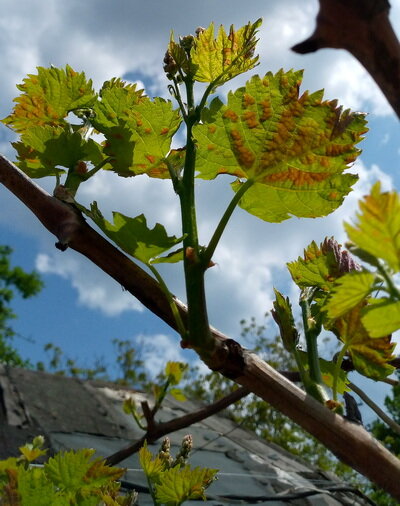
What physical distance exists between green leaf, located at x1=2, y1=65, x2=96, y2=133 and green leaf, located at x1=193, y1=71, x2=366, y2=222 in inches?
6.9

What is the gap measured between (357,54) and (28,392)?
339cm

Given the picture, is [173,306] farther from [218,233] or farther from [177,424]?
[177,424]

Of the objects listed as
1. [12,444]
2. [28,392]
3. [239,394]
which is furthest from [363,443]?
[28,392]

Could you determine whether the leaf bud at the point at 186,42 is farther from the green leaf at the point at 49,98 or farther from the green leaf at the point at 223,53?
the green leaf at the point at 49,98

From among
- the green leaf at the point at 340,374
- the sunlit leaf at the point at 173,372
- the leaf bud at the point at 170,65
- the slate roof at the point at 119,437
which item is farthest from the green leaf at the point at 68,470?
the slate roof at the point at 119,437

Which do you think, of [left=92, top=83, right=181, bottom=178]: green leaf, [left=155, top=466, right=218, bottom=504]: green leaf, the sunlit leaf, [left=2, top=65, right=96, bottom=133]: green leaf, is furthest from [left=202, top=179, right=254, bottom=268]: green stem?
the sunlit leaf

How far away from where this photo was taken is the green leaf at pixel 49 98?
597mm

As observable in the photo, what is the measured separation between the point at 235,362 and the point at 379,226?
5.9 inches

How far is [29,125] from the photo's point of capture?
593mm

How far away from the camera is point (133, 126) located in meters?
0.52

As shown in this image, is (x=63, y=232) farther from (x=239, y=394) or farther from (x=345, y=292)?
(x=239, y=394)

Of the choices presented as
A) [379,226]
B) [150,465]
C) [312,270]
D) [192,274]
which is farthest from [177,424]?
[379,226]

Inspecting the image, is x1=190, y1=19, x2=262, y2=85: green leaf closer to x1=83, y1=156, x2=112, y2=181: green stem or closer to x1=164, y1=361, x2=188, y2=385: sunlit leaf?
x1=83, y1=156, x2=112, y2=181: green stem

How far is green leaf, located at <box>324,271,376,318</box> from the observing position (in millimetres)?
A: 331
